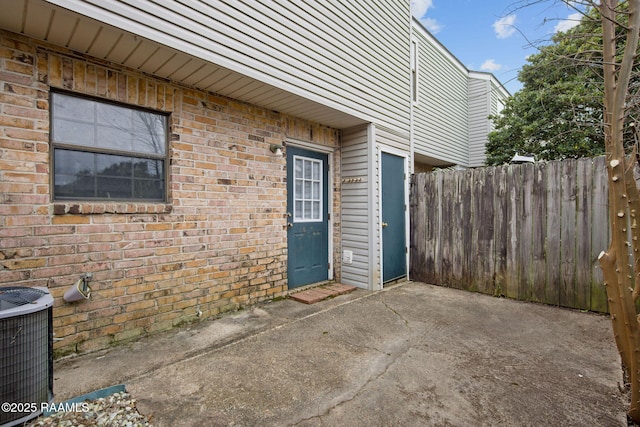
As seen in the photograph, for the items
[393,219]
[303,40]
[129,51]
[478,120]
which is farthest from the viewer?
[478,120]

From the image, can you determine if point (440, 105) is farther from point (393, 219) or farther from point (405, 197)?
point (393, 219)

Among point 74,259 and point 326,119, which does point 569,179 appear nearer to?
point 326,119

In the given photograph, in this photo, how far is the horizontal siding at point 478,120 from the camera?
421 inches

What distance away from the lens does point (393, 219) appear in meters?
5.33

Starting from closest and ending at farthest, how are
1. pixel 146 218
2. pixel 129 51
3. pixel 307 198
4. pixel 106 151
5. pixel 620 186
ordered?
1. pixel 620 186
2. pixel 129 51
3. pixel 106 151
4. pixel 146 218
5. pixel 307 198

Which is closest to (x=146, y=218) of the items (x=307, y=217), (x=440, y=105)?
(x=307, y=217)

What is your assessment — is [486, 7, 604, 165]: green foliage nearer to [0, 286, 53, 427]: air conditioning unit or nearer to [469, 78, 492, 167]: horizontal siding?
[469, 78, 492, 167]: horizontal siding

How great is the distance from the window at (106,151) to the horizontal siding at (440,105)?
20.6ft

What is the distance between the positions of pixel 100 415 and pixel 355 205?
3.93 meters

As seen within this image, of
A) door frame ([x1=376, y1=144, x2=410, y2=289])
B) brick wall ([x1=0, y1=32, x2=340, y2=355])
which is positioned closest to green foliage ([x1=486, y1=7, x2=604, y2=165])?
door frame ([x1=376, y1=144, x2=410, y2=289])

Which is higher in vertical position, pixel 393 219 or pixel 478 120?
pixel 478 120

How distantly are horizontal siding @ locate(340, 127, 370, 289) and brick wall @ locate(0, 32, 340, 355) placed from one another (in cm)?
109

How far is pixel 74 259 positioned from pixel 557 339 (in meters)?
4.51

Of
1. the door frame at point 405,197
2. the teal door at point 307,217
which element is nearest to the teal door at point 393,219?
the door frame at point 405,197
